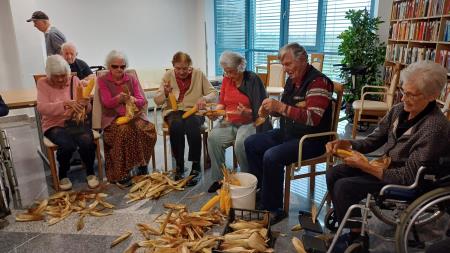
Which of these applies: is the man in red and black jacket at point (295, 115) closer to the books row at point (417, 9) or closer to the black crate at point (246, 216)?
the black crate at point (246, 216)

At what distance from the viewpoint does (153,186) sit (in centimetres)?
273

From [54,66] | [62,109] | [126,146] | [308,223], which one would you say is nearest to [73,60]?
[54,66]

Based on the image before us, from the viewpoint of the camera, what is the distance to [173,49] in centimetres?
673

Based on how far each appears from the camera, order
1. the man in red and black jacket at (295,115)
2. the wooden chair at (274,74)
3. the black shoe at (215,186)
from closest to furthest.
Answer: the man in red and black jacket at (295,115) < the black shoe at (215,186) < the wooden chair at (274,74)

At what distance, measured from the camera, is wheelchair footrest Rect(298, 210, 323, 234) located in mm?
1995

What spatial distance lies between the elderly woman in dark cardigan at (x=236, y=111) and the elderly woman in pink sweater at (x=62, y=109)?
1.09 m

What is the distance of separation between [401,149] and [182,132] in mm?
1807

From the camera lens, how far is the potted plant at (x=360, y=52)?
469 cm

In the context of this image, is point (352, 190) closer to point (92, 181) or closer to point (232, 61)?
point (232, 61)

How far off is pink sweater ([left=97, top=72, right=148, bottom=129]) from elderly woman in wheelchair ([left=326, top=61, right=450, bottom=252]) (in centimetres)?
180

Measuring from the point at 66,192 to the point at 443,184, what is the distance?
2.65 metres

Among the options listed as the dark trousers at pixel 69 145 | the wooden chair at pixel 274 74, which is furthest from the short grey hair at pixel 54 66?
the wooden chair at pixel 274 74

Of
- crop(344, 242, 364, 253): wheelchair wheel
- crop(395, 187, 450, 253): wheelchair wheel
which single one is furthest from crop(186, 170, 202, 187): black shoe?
crop(395, 187, 450, 253): wheelchair wheel

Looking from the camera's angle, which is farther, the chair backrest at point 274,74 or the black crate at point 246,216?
the chair backrest at point 274,74
